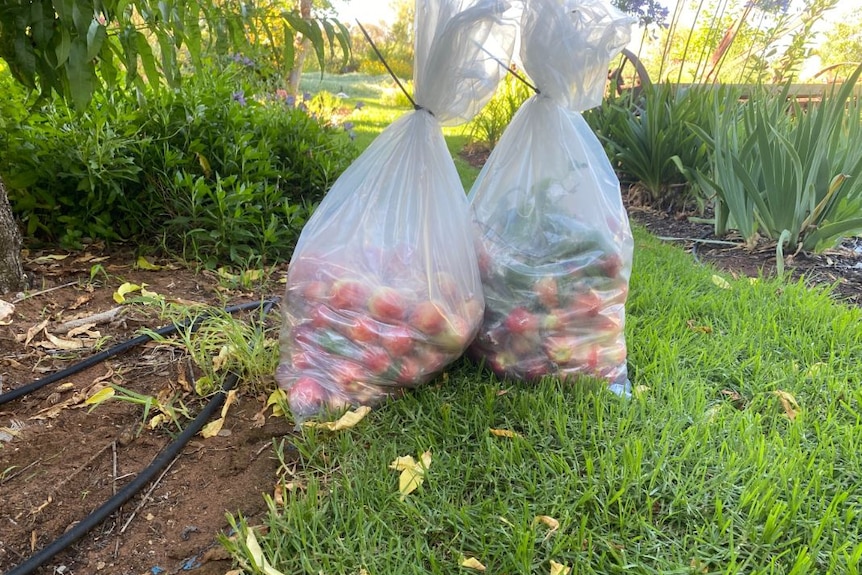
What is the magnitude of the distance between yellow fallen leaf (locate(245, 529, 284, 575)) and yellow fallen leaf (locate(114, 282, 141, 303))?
1153mm

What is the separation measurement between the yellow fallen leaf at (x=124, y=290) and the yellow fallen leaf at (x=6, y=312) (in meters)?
0.27

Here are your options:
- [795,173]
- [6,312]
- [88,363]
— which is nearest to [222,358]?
[88,363]

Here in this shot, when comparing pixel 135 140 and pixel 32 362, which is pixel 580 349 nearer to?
pixel 32 362

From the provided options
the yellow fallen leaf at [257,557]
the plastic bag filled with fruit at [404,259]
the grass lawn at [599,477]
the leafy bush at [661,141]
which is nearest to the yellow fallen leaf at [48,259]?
the plastic bag filled with fruit at [404,259]

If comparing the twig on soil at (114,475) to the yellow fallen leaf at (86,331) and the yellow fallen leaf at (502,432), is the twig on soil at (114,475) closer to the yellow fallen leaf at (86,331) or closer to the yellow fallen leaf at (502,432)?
the yellow fallen leaf at (86,331)

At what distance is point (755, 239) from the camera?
2537mm

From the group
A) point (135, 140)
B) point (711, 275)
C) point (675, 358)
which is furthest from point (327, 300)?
point (711, 275)

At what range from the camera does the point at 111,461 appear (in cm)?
120

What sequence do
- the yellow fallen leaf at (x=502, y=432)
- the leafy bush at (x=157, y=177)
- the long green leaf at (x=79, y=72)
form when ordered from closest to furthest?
the long green leaf at (x=79, y=72)
the yellow fallen leaf at (x=502, y=432)
the leafy bush at (x=157, y=177)

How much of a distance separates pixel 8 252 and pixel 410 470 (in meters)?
1.50

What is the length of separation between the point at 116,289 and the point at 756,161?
2.53 metres

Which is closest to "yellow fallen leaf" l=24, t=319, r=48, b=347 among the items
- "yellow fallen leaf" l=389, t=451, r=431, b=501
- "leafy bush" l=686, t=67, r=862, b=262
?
"yellow fallen leaf" l=389, t=451, r=431, b=501

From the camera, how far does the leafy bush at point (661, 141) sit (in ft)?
9.95

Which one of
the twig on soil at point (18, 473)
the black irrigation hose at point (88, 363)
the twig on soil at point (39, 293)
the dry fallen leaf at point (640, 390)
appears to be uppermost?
the twig on soil at point (39, 293)
